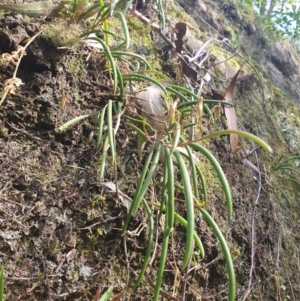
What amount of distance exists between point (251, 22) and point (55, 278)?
3.12 metres

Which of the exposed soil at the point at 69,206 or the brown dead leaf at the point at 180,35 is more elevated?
the brown dead leaf at the point at 180,35

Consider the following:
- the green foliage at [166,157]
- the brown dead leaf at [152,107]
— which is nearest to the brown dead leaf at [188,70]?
the green foliage at [166,157]

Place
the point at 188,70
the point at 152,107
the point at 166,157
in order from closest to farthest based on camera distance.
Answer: the point at 166,157 < the point at 152,107 < the point at 188,70

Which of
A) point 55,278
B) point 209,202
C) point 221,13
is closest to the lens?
point 55,278

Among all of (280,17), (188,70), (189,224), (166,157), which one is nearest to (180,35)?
(188,70)

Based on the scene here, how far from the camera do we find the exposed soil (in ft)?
2.69

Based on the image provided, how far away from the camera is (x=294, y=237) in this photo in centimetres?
157

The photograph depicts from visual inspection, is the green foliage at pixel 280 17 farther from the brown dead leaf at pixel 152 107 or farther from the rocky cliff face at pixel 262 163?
the brown dead leaf at pixel 152 107

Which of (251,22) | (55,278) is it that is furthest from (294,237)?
(251,22)

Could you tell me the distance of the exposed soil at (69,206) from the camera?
2.69 feet

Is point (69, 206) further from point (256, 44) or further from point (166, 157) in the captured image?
point (256, 44)

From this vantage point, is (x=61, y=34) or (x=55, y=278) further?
(x=61, y=34)

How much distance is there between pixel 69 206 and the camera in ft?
3.01

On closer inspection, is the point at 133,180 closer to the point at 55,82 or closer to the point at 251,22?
the point at 55,82
